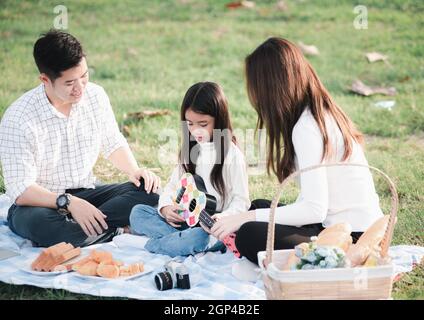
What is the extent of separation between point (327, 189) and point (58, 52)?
136cm

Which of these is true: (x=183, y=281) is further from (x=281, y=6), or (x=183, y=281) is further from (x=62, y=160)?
(x=281, y=6)

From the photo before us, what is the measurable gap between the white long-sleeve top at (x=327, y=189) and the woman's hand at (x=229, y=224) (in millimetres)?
41

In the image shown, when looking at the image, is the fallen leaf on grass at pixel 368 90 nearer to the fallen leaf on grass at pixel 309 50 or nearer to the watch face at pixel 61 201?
the fallen leaf on grass at pixel 309 50

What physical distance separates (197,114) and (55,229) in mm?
826

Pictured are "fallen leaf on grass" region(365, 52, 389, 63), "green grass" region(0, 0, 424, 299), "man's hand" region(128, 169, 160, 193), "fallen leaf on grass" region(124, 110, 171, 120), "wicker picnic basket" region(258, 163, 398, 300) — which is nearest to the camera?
"wicker picnic basket" region(258, 163, 398, 300)

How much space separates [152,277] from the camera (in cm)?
310

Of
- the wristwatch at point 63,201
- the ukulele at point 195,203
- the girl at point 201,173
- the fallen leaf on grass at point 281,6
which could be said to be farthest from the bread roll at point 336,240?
the fallen leaf on grass at point 281,6

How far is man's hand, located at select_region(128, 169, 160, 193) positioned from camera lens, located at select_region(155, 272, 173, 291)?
77 centimetres

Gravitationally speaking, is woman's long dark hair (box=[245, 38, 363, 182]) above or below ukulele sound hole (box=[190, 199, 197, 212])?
above

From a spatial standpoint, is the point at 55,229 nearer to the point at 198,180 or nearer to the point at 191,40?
the point at 198,180

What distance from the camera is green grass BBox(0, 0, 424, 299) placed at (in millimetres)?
4973

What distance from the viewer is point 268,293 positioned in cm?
268

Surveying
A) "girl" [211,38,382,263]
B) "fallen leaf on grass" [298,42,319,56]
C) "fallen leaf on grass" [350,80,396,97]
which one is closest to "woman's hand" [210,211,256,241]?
"girl" [211,38,382,263]

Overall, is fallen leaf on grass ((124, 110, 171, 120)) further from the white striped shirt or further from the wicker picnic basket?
the wicker picnic basket
